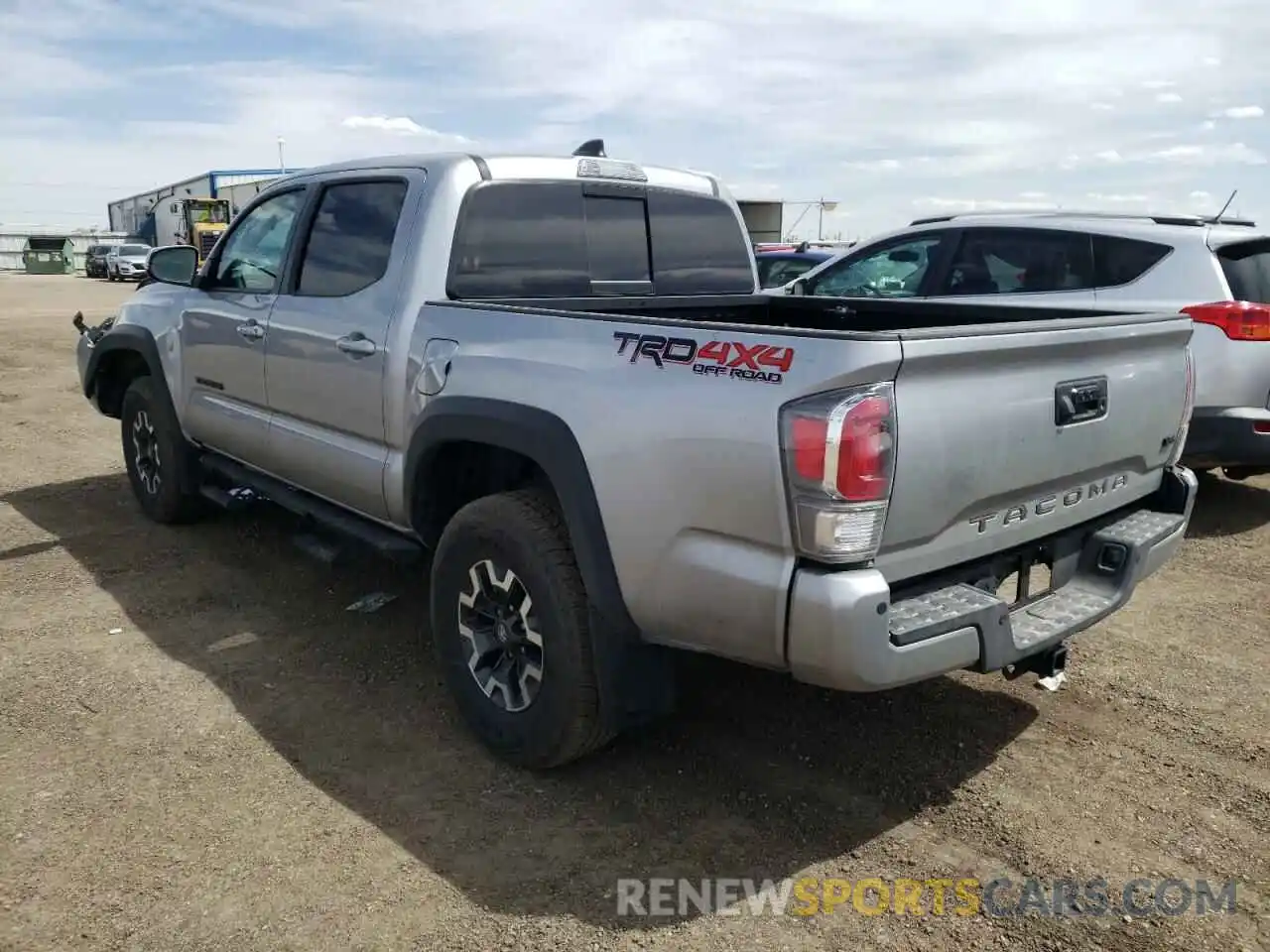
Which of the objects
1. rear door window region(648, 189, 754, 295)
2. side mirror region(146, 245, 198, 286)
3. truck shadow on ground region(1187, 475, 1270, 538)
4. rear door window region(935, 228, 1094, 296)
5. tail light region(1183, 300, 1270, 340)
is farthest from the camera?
rear door window region(935, 228, 1094, 296)

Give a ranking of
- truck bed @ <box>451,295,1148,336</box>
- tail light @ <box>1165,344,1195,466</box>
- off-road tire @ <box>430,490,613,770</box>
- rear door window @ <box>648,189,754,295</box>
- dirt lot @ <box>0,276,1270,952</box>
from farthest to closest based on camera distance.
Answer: rear door window @ <box>648,189,754,295</box> < truck bed @ <box>451,295,1148,336</box> < tail light @ <box>1165,344,1195,466</box> < off-road tire @ <box>430,490,613,770</box> < dirt lot @ <box>0,276,1270,952</box>

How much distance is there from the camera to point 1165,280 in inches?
225

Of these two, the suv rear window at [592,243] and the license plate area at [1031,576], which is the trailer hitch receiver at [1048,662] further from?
the suv rear window at [592,243]

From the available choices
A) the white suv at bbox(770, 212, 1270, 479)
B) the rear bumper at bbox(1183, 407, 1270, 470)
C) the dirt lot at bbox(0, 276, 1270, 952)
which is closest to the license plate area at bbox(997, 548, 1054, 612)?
the dirt lot at bbox(0, 276, 1270, 952)

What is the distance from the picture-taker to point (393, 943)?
2477 millimetres

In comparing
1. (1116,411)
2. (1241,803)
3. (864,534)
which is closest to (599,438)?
(864,534)

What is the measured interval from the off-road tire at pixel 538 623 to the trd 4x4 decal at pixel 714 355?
0.65 m

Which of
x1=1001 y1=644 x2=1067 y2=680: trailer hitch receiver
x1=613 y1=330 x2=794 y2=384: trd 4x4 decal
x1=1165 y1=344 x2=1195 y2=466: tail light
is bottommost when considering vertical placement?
x1=1001 y1=644 x2=1067 y2=680: trailer hitch receiver

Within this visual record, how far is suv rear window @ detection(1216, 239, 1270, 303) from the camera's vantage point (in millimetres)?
5641

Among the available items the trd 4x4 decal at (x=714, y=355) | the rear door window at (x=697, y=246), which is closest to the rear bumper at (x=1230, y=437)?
the rear door window at (x=697, y=246)

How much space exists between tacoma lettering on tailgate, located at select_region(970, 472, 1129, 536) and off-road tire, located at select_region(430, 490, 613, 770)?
3.78 feet

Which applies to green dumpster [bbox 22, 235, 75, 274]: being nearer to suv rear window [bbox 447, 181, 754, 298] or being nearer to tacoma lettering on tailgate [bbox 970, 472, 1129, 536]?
suv rear window [bbox 447, 181, 754, 298]

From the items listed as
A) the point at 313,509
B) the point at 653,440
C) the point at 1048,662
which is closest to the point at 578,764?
the point at 653,440

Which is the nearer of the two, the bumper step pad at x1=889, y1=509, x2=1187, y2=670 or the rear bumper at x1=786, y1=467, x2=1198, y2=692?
the rear bumper at x1=786, y1=467, x2=1198, y2=692
